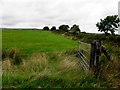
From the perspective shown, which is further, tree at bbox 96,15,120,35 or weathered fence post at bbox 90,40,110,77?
tree at bbox 96,15,120,35

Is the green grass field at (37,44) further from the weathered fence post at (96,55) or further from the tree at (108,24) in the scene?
the tree at (108,24)

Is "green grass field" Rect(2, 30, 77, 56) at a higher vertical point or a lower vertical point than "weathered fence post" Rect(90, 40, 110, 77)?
lower

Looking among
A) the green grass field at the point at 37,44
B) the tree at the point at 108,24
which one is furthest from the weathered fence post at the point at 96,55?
the tree at the point at 108,24

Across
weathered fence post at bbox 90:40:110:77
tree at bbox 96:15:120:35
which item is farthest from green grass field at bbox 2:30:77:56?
tree at bbox 96:15:120:35

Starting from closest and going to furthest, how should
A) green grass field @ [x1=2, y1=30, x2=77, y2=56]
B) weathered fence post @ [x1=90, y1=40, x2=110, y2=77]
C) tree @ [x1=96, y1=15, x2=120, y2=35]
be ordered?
weathered fence post @ [x1=90, y1=40, x2=110, y2=77]
green grass field @ [x1=2, y1=30, x2=77, y2=56]
tree @ [x1=96, y1=15, x2=120, y2=35]

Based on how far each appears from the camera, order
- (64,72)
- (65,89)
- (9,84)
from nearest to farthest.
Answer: (65,89)
(9,84)
(64,72)

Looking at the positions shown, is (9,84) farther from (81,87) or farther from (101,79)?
(101,79)

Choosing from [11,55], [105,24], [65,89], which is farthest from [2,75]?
[105,24]

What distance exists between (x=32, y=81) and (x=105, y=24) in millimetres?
101801

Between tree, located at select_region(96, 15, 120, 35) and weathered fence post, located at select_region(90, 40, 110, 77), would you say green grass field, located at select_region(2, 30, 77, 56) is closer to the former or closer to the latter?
weathered fence post, located at select_region(90, 40, 110, 77)

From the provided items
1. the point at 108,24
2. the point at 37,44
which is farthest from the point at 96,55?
the point at 108,24

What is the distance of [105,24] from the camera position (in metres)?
110

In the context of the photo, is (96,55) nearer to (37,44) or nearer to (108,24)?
(37,44)

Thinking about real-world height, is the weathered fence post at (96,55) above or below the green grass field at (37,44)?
above
